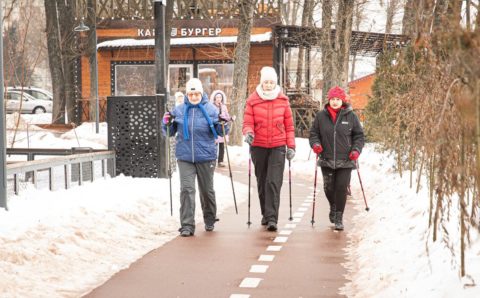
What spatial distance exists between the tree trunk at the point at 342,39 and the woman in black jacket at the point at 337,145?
12.2 meters

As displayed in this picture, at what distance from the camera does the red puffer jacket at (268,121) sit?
38.3 feet

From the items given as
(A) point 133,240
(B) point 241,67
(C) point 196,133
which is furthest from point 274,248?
(B) point 241,67

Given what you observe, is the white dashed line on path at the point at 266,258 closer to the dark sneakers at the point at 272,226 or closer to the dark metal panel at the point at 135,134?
the dark sneakers at the point at 272,226

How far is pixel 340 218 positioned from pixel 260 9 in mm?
29556

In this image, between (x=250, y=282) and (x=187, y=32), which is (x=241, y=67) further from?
(x=250, y=282)

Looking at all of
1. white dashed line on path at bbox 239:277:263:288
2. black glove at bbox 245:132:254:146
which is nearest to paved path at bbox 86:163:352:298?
white dashed line on path at bbox 239:277:263:288

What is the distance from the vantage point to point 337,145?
1181 cm

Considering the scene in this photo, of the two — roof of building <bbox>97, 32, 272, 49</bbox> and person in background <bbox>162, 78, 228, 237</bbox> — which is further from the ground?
roof of building <bbox>97, 32, 272, 49</bbox>

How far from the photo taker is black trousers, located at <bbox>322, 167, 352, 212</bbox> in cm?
1179

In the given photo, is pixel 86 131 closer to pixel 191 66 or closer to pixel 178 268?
pixel 191 66

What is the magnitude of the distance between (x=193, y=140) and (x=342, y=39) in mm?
14007

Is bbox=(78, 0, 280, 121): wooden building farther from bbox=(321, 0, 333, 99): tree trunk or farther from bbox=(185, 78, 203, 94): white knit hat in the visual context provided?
bbox=(185, 78, 203, 94): white knit hat

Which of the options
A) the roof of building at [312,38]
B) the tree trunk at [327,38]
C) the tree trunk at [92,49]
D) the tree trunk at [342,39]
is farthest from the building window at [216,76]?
the tree trunk at [342,39]

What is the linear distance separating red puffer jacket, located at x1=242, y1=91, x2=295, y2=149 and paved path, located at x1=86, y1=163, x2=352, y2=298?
3.72 ft
